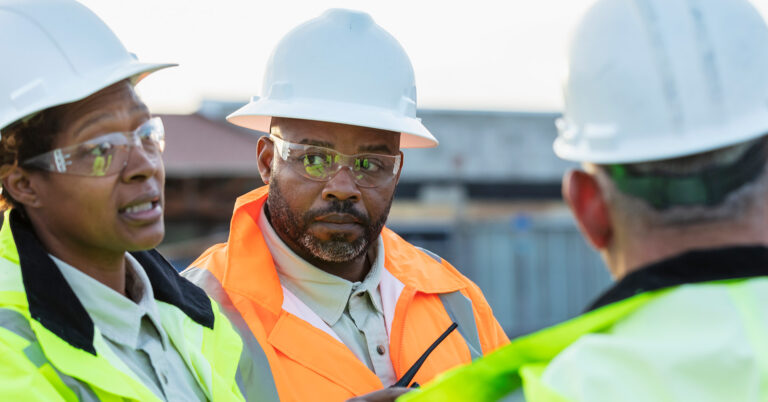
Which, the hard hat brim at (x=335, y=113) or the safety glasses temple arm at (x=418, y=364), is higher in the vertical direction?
the hard hat brim at (x=335, y=113)

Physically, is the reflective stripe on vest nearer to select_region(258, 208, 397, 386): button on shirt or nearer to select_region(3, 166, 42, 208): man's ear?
select_region(258, 208, 397, 386): button on shirt

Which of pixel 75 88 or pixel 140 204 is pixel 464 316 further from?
pixel 75 88

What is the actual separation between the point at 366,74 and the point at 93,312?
1.54m

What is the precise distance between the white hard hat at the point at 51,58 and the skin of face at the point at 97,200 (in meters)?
0.06

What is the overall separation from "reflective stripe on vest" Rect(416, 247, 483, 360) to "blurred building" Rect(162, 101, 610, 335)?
39.5ft

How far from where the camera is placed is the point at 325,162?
2.95 metres

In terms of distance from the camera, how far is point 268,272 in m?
2.83

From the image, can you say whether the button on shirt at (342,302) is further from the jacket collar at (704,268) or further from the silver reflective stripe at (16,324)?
the jacket collar at (704,268)

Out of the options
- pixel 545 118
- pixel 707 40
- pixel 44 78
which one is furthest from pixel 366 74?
pixel 545 118

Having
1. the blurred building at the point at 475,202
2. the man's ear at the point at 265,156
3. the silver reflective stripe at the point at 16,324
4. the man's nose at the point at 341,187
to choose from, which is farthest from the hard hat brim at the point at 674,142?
the blurred building at the point at 475,202

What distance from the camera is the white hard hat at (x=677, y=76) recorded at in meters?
1.44

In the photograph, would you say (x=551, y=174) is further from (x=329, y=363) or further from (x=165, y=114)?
(x=329, y=363)

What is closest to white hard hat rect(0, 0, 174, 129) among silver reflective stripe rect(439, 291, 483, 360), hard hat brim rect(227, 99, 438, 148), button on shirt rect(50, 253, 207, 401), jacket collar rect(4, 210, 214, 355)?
jacket collar rect(4, 210, 214, 355)

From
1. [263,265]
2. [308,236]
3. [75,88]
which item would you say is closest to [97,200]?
[75,88]
